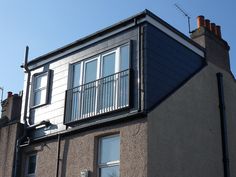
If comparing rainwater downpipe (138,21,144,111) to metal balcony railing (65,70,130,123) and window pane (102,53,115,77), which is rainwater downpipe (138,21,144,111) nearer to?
metal balcony railing (65,70,130,123)

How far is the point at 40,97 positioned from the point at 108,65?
3243 millimetres

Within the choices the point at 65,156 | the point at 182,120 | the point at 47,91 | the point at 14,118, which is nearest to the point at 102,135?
the point at 65,156

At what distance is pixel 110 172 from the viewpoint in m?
11.9

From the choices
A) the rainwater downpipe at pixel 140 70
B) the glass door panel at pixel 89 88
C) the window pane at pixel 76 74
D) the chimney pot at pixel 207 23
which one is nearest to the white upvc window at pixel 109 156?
the glass door panel at pixel 89 88

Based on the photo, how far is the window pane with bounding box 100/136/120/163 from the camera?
11992mm

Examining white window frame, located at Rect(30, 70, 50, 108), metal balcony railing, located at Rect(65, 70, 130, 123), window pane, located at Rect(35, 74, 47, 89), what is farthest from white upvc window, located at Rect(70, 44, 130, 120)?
window pane, located at Rect(35, 74, 47, 89)

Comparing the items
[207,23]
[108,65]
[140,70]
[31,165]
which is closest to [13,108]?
[31,165]

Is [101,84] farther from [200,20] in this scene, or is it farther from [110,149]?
[200,20]

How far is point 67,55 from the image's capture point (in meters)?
14.8

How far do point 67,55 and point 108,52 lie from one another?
77.4 inches

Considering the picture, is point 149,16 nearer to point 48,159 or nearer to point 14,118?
point 48,159

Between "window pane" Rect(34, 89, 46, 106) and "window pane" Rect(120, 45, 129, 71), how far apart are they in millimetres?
3548

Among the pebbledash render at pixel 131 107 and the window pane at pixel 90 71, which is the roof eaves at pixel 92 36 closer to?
the pebbledash render at pixel 131 107

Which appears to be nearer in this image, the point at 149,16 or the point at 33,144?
the point at 149,16
